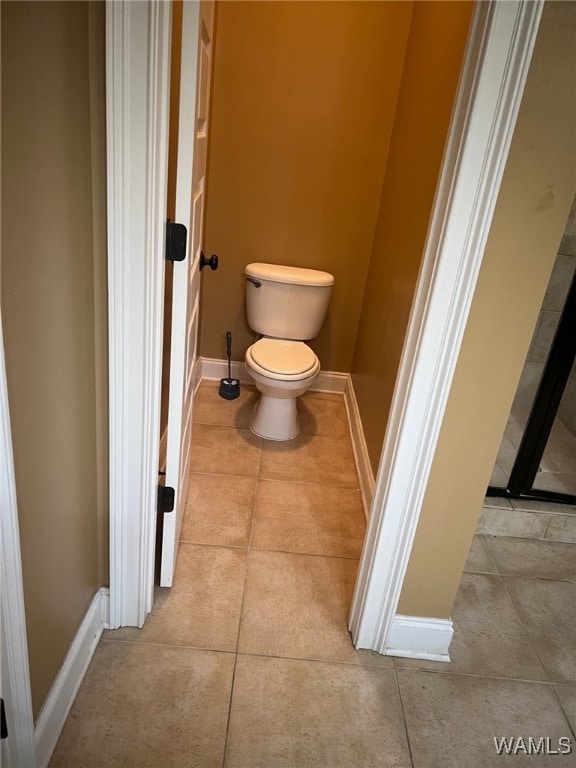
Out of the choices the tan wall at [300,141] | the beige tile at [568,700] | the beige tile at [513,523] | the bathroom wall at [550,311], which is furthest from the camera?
the tan wall at [300,141]

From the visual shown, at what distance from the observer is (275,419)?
2693 mm

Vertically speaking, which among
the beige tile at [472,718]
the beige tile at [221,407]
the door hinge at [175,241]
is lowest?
the beige tile at [472,718]

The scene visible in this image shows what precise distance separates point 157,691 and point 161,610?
28 cm

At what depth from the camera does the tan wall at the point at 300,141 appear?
102 inches

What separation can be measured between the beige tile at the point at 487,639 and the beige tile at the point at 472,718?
0.11ft

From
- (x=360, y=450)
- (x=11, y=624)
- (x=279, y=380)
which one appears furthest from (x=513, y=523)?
(x=11, y=624)

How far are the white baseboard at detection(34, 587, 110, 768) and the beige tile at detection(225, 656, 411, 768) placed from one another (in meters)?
0.40

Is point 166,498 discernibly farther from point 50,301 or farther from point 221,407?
point 221,407

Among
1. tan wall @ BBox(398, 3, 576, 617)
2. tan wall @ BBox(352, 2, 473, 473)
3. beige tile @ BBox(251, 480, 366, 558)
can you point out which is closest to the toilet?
tan wall @ BBox(352, 2, 473, 473)

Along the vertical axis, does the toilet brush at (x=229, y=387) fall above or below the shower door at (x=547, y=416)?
below

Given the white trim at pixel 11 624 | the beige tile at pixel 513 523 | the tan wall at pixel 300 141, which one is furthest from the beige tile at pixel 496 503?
the white trim at pixel 11 624

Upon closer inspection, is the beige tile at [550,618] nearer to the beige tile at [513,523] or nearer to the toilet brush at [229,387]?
the beige tile at [513,523]

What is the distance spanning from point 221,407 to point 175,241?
1.68 m

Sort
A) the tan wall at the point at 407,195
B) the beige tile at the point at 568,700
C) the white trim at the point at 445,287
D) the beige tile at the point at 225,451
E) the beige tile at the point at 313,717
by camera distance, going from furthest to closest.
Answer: the beige tile at the point at 225,451, the tan wall at the point at 407,195, the beige tile at the point at 568,700, the beige tile at the point at 313,717, the white trim at the point at 445,287
